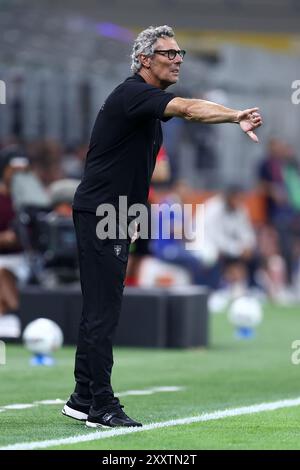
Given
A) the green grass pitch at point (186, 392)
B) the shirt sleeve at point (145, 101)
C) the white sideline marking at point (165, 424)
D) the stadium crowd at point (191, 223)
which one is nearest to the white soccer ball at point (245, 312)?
the green grass pitch at point (186, 392)

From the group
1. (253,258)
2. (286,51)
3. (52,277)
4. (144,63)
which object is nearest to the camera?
(144,63)

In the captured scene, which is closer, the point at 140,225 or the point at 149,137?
the point at 149,137

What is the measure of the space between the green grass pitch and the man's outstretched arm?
→ 1.77 meters

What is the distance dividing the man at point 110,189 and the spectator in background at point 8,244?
8.38m

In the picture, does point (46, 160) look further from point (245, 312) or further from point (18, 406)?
point (18, 406)

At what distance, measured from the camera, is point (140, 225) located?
965cm

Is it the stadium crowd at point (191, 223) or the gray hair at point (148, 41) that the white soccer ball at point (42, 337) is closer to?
the stadium crowd at point (191, 223)

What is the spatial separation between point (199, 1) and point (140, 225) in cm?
2505

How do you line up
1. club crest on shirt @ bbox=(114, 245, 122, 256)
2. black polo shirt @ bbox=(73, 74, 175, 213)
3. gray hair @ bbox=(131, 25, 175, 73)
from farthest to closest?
club crest on shirt @ bbox=(114, 245, 122, 256) → gray hair @ bbox=(131, 25, 175, 73) → black polo shirt @ bbox=(73, 74, 175, 213)

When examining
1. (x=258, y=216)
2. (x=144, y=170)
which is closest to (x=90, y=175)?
(x=144, y=170)

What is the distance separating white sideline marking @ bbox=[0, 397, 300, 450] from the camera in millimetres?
8102

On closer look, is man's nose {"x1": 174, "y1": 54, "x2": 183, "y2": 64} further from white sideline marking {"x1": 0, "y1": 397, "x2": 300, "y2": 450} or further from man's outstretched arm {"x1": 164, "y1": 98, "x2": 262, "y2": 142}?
white sideline marking {"x1": 0, "y1": 397, "x2": 300, "y2": 450}

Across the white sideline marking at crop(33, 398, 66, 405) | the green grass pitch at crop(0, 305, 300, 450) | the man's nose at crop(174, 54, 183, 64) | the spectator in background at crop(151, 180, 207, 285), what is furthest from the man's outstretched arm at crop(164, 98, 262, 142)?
the spectator in background at crop(151, 180, 207, 285)

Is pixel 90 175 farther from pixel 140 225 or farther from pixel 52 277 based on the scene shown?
pixel 52 277
